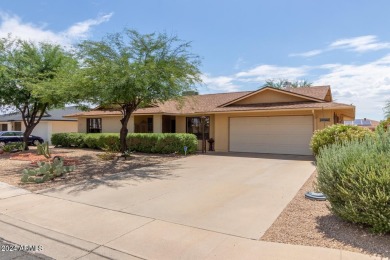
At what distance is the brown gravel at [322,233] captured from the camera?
4.39m

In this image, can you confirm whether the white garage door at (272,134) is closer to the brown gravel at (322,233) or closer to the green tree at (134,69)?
the green tree at (134,69)

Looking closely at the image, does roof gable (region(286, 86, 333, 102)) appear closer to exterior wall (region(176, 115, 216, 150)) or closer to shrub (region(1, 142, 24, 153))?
exterior wall (region(176, 115, 216, 150))

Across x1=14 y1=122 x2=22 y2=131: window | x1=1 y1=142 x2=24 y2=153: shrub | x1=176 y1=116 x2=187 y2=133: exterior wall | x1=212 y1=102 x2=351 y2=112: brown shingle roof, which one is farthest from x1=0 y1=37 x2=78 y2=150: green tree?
x1=14 y1=122 x2=22 y2=131: window

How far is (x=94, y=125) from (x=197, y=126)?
10.1 m

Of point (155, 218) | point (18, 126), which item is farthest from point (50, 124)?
point (155, 218)

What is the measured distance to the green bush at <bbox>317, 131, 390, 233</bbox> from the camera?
448 centimetres

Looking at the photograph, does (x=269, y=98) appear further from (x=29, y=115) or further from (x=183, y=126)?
(x=29, y=115)

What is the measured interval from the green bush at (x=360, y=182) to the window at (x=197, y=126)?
1495 centimetres

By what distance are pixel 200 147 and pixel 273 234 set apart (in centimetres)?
1580

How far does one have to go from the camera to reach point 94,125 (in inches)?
1012

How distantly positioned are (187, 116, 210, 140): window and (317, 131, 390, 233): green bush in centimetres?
1495

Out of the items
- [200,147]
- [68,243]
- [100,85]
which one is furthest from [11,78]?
[68,243]

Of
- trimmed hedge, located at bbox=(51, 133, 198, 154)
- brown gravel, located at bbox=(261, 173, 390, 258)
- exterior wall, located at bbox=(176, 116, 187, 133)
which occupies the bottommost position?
brown gravel, located at bbox=(261, 173, 390, 258)

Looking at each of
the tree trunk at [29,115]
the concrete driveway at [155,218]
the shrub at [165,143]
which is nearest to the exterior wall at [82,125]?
the tree trunk at [29,115]
